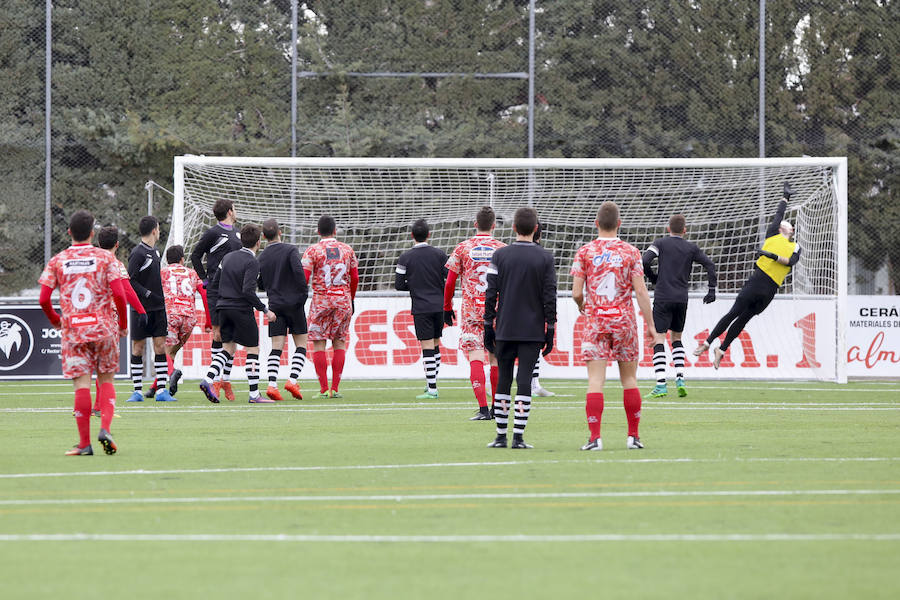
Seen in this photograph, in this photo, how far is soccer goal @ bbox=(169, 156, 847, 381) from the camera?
64.1ft

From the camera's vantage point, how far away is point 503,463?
30.2ft

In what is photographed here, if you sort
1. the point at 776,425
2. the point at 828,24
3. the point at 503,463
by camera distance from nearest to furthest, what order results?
1. the point at 503,463
2. the point at 776,425
3. the point at 828,24

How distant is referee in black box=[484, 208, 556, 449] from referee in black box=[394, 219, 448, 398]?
566cm

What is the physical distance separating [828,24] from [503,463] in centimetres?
2012

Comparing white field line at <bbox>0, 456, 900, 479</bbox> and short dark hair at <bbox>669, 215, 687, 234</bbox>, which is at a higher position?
short dark hair at <bbox>669, 215, 687, 234</bbox>

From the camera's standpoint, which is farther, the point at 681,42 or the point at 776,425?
the point at 681,42

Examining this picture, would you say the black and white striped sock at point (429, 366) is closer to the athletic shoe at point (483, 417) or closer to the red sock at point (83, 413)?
the athletic shoe at point (483, 417)

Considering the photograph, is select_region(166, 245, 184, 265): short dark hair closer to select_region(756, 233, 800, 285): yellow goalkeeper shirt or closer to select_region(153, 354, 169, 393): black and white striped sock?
select_region(153, 354, 169, 393): black and white striped sock

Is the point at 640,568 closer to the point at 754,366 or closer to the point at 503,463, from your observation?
the point at 503,463

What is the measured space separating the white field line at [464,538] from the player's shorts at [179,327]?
32.5 ft

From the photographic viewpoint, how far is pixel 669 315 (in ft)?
53.0

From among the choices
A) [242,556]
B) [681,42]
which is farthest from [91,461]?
[681,42]

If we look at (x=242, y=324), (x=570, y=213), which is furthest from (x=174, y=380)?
(x=570, y=213)

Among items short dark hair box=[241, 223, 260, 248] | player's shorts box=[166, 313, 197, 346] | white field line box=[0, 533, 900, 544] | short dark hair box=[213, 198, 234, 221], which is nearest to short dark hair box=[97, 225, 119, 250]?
short dark hair box=[241, 223, 260, 248]
